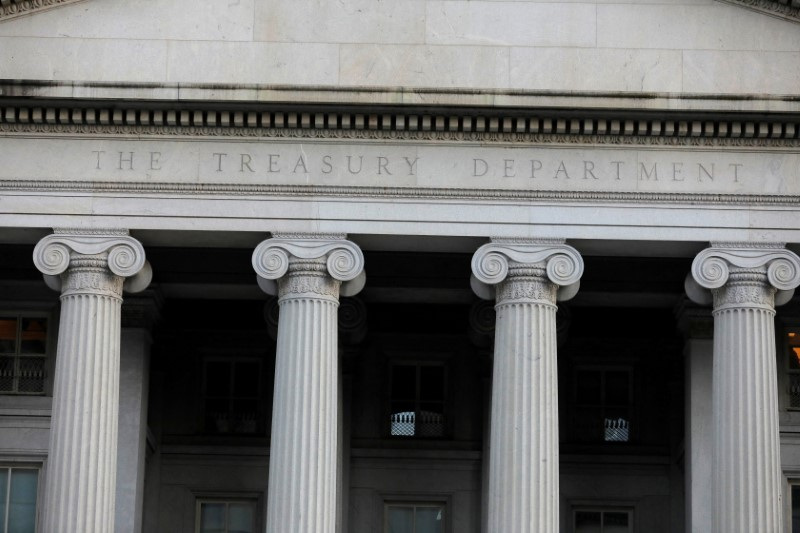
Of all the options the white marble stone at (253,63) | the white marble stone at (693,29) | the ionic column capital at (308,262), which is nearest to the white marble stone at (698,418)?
the white marble stone at (693,29)

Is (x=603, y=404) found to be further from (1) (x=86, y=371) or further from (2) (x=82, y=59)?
(2) (x=82, y=59)

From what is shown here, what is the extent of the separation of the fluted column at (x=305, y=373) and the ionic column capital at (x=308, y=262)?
0.02 metres

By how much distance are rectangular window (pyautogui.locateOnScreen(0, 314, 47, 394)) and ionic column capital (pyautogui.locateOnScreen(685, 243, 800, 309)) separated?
46.5ft

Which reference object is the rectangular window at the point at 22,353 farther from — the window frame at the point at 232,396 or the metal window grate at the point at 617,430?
the metal window grate at the point at 617,430

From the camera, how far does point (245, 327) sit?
5003cm

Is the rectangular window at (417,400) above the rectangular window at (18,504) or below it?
above

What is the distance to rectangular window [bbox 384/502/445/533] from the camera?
161 feet

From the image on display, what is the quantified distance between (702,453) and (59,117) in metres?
14.4

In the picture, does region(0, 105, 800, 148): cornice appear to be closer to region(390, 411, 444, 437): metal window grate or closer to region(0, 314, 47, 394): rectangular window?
region(0, 314, 47, 394): rectangular window

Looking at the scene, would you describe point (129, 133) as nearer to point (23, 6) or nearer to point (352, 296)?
point (23, 6)

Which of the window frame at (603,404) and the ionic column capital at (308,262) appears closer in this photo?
the ionic column capital at (308,262)

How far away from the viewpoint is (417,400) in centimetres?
5000

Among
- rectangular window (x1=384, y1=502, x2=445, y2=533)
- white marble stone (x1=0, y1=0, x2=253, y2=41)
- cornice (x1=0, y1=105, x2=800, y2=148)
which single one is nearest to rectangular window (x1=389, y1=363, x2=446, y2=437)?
rectangular window (x1=384, y1=502, x2=445, y2=533)

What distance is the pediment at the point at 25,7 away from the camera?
43.4 metres
